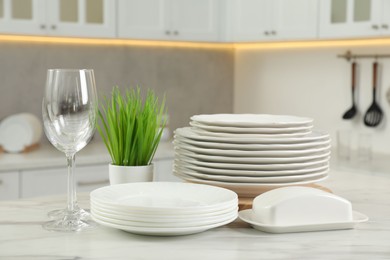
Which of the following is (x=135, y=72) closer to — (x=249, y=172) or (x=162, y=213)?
(x=249, y=172)

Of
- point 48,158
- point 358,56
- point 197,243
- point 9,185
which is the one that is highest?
point 358,56

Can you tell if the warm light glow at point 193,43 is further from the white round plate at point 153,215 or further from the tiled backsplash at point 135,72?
the white round plate at point 153,215

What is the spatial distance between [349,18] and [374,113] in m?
0.57

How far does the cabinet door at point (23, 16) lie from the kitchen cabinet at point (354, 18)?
1.45 m

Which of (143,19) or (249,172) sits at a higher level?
(143,19)

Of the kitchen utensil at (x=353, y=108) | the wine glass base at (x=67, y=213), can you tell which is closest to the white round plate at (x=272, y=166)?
the wine glass base at (x=67, y=213)

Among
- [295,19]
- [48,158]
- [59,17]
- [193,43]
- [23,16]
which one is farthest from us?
[193,43]

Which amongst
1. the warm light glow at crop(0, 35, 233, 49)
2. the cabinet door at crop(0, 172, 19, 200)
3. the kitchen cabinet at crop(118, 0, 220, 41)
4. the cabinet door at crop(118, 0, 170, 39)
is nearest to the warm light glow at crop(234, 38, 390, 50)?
the warm light glow at crop(0, 35, 233, 49)

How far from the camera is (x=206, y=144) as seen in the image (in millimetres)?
1357

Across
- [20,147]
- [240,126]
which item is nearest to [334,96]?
[20,147]

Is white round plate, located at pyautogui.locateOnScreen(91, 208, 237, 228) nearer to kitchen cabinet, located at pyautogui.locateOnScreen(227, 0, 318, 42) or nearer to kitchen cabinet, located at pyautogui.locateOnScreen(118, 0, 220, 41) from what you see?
kitchen cabinet, located at pyautogui.locateOnScreen(227, 0, 318, 42)

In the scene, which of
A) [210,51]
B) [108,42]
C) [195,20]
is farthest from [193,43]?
[108,42]

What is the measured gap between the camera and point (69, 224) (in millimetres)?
1241

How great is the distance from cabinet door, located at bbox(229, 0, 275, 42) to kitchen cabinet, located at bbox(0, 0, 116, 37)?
790mm
